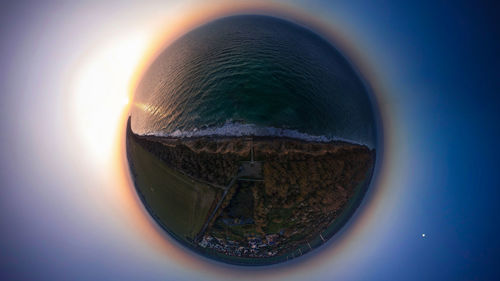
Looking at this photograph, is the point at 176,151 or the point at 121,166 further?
the point at 121,166

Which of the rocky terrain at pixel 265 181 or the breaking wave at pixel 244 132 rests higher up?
the breaking wave at pixel 244 132

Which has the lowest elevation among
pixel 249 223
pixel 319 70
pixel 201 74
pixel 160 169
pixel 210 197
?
pixel 249 223

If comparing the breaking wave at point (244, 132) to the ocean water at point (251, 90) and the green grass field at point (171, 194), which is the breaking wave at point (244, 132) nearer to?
the ocean water at point (251, 90)

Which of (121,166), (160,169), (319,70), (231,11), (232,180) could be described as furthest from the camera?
(231,11)

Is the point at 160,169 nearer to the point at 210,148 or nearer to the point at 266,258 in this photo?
the point at 210,148

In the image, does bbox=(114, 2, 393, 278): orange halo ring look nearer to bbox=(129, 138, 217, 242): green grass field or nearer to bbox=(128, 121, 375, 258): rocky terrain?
bbox=(129, 138, 217, 242): green grass field

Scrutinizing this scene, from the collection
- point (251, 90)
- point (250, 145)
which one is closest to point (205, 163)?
point (250, 145)

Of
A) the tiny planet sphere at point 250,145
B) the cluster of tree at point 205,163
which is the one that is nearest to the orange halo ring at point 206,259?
the tiny planet sphere at point 250,145

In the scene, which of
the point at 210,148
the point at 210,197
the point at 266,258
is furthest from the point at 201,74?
the point at 266,258
